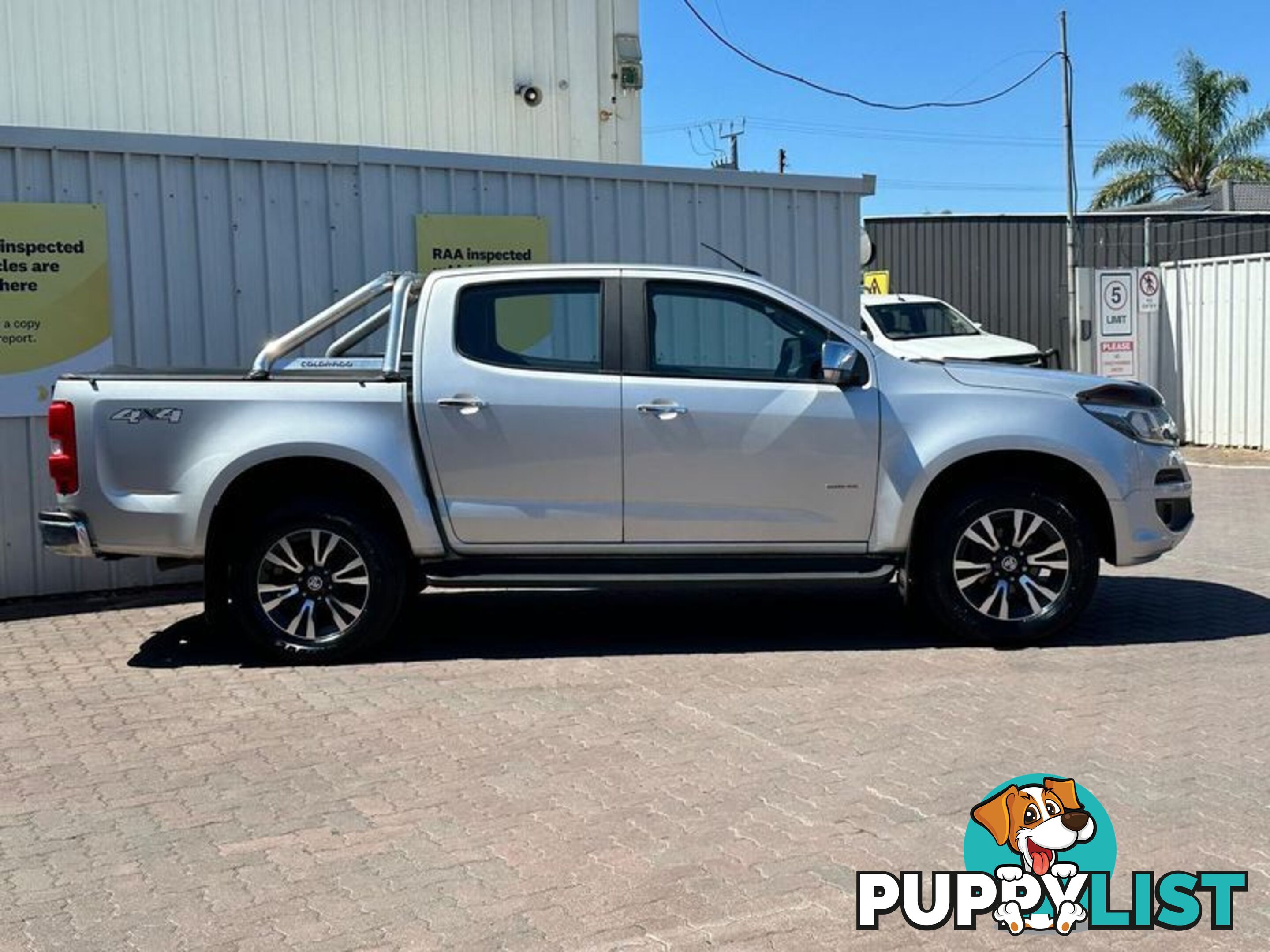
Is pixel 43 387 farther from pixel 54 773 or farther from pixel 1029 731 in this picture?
pixel 1029 731

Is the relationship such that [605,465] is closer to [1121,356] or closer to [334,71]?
[334,71]

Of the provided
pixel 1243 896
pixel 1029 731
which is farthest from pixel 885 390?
pixel 1243 896

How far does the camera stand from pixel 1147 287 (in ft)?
58.2

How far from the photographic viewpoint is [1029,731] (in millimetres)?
5699

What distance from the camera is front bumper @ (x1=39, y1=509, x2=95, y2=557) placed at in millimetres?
6844

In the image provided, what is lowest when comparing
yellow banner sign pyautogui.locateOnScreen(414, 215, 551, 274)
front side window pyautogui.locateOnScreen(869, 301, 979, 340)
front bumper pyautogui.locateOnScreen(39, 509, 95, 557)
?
front bumper pyautogui.locateOnScreen(39, 509, 95, 557)

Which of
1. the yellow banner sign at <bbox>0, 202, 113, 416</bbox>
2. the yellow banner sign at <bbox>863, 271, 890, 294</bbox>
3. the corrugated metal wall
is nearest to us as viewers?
the yellow banner sign at <bbox>0, 202, 113, 416</bbox>

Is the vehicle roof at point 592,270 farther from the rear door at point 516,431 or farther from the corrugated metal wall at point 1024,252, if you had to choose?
the corrugated metal wall at point 1024,252

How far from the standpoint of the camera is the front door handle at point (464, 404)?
684 cm

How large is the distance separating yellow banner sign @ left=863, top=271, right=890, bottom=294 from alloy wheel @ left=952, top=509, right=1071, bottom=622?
1603cm

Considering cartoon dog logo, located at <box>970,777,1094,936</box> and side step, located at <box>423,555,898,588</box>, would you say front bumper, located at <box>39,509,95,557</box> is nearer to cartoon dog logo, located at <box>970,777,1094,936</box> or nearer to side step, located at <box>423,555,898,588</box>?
side step, located at <box>423,555,898,588</box>

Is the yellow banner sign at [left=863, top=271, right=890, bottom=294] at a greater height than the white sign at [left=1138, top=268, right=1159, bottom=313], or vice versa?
the yellow banner sign at [left=863, top=271, right=890, bottom=294]

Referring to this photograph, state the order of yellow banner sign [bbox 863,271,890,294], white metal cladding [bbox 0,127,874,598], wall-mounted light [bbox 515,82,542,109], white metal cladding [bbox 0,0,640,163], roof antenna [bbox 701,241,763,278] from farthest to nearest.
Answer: yellow banner sign [bbox 863,271,890,294] < wall-mounted light [bbox 515,82,542,109] < white metal cladding [bbox 0,0,640,163] < white metal cladding [bbox 0,127,874,598] < roof antenna [bbox 701,241,763,278]

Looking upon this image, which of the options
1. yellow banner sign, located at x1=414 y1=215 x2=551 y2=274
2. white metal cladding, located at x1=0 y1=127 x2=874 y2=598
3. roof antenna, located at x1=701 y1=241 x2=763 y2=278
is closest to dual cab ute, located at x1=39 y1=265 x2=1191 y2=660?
roof antenna, located at x1=701 y1=241 x2=763 y2=278
